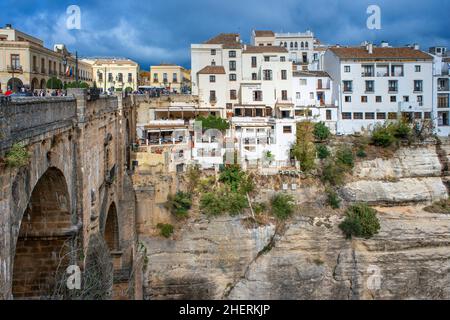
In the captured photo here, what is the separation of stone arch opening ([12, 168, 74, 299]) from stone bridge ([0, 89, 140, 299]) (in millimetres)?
22

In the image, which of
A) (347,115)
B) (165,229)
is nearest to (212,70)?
(347,115)

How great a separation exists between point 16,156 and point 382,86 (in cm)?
3925

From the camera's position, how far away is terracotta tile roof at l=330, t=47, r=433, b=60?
43219 millimetres

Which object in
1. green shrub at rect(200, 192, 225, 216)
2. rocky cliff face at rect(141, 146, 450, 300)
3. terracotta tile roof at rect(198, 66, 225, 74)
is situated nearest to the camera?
rocky cliff face at rect(141, 146, 450, 300)

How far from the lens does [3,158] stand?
8.04 m

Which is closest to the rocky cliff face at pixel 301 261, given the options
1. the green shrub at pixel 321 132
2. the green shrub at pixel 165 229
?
the green shrub at pixel 165 229

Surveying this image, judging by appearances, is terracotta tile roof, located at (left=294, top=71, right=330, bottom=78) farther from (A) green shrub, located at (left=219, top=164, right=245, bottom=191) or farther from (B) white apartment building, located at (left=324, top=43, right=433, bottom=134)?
(A) green shrub, located at (left=219, top=164, right=245, bottom=191)

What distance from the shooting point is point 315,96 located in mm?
43969

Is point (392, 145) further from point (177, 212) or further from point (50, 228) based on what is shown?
point (50, 228)

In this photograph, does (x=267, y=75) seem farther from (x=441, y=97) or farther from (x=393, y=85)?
(x=441, y=97)

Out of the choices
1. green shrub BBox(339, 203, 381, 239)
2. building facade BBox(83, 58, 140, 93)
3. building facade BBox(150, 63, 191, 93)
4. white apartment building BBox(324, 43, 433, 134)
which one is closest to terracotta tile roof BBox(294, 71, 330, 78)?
white apartment building BBox(324, 43, 433, 134)

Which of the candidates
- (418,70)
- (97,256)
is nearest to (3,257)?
(97,256)

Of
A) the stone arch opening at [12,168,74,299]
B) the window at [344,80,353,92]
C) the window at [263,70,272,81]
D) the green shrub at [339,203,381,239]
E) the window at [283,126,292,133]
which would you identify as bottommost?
the green shrub at [339,203,381,239]

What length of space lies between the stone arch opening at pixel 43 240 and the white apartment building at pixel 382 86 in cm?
3302
